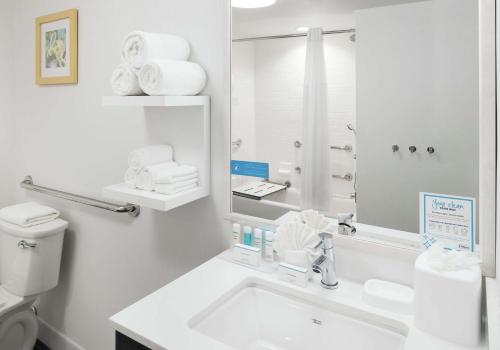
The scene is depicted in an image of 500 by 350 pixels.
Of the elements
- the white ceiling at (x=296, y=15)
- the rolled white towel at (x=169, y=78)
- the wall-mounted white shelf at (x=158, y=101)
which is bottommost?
the wall-mounted white shelf at (x=158, y=101)

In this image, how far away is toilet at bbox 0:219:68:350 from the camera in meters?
1.81

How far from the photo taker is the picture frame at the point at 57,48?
1798 millimetres

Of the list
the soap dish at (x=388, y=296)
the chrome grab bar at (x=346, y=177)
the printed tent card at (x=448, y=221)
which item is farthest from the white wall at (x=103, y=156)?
the printed tent card at (x=448, y=221)

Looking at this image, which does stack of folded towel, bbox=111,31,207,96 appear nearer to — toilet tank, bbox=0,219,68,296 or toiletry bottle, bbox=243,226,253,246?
toiletry bottle, bbox=243,226,253,246

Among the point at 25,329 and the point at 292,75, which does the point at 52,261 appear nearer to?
the point at 25,329

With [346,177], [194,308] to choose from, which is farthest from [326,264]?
[194,308]

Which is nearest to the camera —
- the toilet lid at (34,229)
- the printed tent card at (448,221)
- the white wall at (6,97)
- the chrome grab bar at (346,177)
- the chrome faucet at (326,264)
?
the printed tent card at (448,221)

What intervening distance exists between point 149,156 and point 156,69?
34 cm

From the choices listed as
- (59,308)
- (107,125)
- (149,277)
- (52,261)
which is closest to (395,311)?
(149,277)

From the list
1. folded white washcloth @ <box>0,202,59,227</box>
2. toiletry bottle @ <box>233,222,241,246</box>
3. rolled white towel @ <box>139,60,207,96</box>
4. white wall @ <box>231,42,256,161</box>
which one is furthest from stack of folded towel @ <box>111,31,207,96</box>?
folded white washcloth @ <box>0,202,59,227</box>

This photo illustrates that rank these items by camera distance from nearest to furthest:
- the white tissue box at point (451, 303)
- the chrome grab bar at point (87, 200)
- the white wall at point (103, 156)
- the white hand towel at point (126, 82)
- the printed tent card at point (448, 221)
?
1. the white tissue box at point (451, 303)
2. the printed tent card at point (448, 221)
3. the white hand towel at point (126, 82)
4. the white wall at point (103, 156)
5. the chrome grab bar at point (87, 200)

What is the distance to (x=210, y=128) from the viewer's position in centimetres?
141

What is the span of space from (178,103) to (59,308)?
5.18ft

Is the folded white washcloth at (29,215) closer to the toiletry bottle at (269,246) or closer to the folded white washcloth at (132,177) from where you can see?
the folded white washcloth at (132,177)
